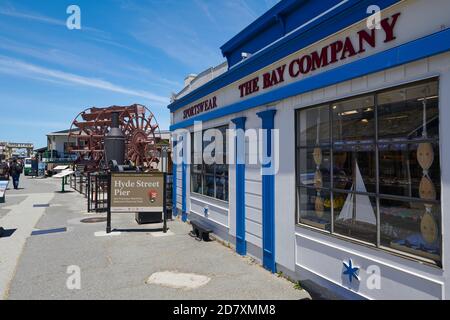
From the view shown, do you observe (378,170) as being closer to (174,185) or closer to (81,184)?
(174,185)

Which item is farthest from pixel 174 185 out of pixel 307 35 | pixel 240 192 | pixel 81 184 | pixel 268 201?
pixel 81 184

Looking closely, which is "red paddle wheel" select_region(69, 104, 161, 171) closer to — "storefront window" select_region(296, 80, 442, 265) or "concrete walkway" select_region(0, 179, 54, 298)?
"concrete walkway" select_region(0, 179, 54, 298)

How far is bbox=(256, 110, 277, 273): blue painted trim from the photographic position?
19.1 feet

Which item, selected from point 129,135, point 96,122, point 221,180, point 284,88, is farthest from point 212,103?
point 96,122

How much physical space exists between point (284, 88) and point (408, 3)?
226 centimetres

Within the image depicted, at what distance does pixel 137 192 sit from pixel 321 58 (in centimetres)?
609

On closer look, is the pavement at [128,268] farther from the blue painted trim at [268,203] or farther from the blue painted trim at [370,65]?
the blue painted trim at [370,65]

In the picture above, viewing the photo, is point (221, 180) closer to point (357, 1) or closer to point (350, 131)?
point (350, 131)

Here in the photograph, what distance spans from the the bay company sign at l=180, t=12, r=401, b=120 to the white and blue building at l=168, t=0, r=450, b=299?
1cm

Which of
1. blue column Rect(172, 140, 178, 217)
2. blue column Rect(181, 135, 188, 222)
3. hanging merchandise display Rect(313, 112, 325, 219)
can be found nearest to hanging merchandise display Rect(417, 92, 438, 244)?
hanging merchandise display Rect(313, 112, 325, 219)

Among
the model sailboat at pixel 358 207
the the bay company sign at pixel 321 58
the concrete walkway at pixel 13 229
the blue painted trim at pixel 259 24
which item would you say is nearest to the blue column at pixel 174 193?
the concrete walkway at pixel 13 229

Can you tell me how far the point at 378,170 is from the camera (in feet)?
13.1

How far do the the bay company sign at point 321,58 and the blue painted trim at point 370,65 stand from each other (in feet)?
0.46

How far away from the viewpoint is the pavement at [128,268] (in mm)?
4883
